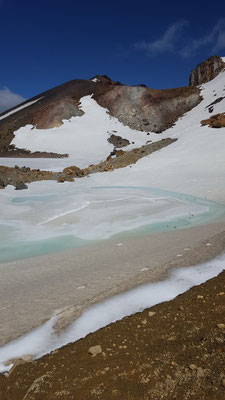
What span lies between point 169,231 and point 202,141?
17.5 metres

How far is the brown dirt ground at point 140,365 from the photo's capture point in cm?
234

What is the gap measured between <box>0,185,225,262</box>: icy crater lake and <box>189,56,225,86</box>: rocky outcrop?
57531 millimetres

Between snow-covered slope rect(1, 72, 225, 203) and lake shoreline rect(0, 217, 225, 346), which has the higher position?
snow-covered slope rect(1, 72, 225, 203)

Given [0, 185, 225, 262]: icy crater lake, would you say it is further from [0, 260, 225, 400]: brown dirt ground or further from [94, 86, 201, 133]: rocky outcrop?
[94, 86, 201, 133]: rocky outcrop

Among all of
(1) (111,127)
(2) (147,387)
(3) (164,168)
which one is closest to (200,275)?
(2) (147,387)

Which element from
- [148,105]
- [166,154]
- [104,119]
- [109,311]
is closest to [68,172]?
[166,154]

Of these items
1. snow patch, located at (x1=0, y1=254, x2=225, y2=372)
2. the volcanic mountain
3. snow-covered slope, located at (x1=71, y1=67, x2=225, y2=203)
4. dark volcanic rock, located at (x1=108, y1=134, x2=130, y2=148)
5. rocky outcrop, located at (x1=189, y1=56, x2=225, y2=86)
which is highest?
rocky outcrop, located at (x1=189, y1=56, x2=225, y2=86)

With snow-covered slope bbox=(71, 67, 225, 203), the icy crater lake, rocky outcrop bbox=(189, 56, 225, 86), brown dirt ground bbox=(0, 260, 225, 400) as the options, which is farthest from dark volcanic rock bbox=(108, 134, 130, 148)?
brown dirt ground bbox=(0, 260, 225, 400)

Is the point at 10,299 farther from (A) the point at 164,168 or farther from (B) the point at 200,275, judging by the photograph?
(A) the point at 164,168

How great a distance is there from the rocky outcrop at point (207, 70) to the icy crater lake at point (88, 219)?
2265 inches

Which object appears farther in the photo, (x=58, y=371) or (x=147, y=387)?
(x=58, y=371)

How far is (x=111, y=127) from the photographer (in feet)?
173

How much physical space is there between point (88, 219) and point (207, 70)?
6449 cm

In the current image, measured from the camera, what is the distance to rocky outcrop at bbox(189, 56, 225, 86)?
6181cm
